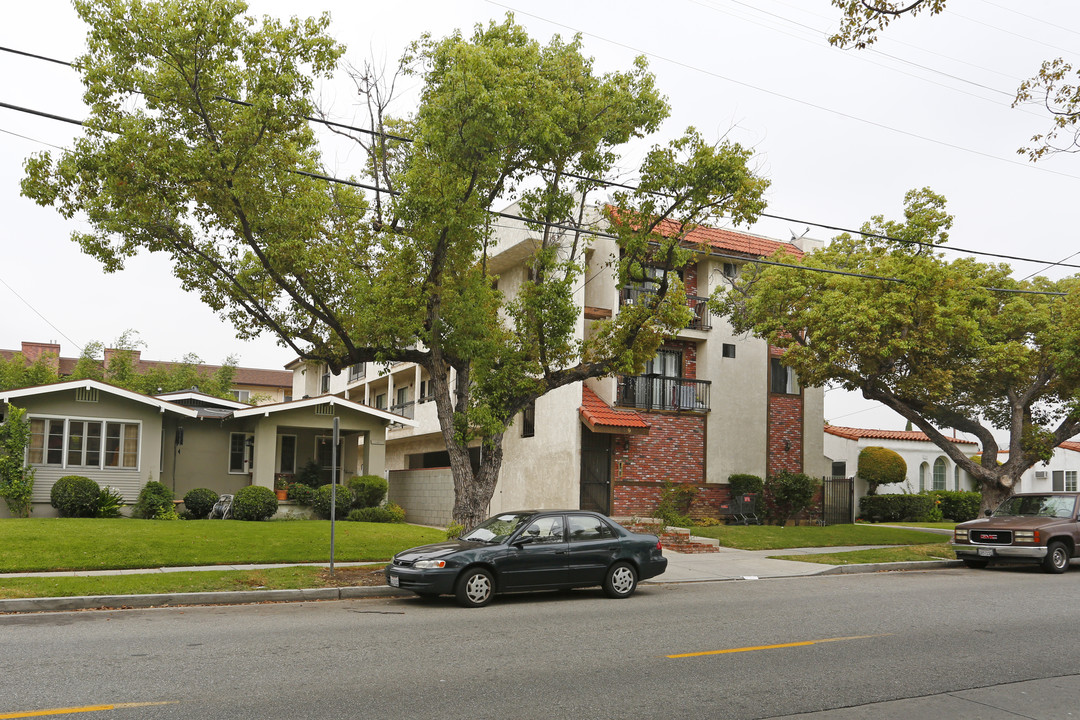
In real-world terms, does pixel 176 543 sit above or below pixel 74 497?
below

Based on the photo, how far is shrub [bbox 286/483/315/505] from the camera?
25.6 meters

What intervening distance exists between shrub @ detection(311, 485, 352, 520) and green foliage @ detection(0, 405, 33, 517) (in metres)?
7.26

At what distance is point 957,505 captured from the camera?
3412cm

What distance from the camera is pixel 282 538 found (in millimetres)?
19047

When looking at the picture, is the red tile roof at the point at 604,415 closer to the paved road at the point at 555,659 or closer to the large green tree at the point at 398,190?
the large green tree at the point at 398,190

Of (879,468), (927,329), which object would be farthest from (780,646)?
(879,468)

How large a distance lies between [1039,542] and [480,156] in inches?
509

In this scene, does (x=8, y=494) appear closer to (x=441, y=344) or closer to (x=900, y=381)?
(x=441, y=344)

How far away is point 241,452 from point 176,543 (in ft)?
37.7

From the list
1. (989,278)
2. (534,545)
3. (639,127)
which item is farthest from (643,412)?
(534,545)

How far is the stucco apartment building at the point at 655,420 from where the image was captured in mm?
24125

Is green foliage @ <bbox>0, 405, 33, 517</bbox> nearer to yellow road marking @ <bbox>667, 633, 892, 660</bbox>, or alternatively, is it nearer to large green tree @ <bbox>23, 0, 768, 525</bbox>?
large green tree @ <bbox>23, 0, 768, 525</bbox>

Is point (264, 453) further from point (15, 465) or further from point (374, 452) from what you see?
point (15, 465)

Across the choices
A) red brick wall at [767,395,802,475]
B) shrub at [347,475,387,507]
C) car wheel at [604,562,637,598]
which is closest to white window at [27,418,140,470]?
shrub at [347,475,387,507]
